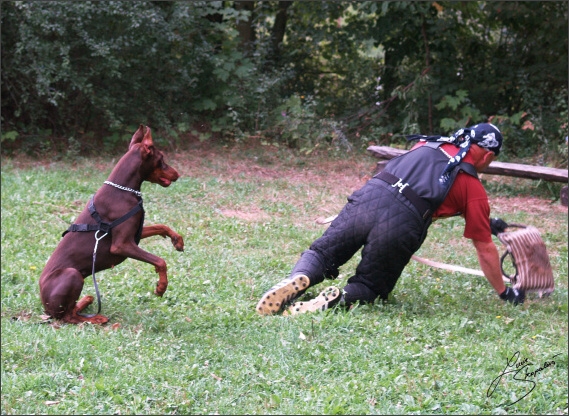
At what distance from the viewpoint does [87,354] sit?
4.66 m

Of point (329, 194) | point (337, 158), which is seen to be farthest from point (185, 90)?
point (329, 194)

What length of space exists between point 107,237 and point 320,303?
68.4 inches

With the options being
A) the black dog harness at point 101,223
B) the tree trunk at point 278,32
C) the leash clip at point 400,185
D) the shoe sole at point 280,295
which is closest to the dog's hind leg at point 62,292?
the black dog harness at point 101,223

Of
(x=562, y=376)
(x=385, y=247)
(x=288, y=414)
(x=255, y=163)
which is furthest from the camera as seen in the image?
(x=255, y=163)

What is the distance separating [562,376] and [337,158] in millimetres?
8396

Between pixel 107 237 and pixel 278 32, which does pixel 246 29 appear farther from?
pixel 107 237

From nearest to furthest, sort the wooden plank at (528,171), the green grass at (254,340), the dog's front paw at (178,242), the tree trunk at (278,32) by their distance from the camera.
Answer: the green grass at (254,340) < the dog's front paw at (178,242) < the wooden plank at (528,171) < the tree trunk at (278,32)

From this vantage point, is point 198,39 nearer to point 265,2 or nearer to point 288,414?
point 265,2

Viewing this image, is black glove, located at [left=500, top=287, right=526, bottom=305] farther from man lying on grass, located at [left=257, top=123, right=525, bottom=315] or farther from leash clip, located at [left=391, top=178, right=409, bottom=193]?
leash clip, located at [left=391, top=178, right=409, bottom=193]

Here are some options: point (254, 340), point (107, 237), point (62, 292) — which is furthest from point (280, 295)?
point (62, 292)

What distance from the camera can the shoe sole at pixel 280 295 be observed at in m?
5.73

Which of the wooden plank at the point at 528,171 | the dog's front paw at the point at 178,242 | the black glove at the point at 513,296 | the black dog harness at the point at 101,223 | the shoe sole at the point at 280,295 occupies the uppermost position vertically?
the black dog harness at the point at 101,223

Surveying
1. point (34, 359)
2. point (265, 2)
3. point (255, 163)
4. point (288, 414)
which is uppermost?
point (265, 2)

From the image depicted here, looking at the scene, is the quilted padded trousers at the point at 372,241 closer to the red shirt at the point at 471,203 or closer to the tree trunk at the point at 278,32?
the red shirt at the point at 471,203
